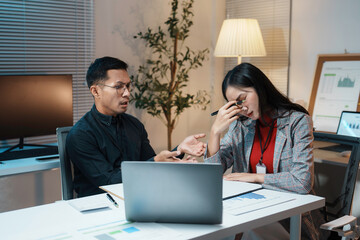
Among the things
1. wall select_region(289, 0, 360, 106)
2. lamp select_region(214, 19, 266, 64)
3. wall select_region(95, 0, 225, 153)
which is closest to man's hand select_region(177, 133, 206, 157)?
lamp select_region(214, 19, 266, 64)

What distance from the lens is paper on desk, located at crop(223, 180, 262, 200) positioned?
179cm

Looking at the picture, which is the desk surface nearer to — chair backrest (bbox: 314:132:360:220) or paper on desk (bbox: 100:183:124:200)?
chair backrest (bbox: 314:132:360:220)

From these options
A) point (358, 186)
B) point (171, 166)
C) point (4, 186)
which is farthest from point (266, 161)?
point (4, 186)

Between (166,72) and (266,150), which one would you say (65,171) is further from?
(166,72)

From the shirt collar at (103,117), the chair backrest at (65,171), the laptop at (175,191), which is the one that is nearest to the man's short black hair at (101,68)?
the shirt collar at (103,117)

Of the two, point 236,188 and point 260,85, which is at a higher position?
point 260,85

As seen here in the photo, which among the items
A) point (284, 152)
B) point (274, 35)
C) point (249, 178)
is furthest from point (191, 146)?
point (274, 35)

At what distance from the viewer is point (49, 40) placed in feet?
11.7

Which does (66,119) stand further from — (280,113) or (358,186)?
(358,186)

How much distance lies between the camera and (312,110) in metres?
3.93

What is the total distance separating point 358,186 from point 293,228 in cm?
44

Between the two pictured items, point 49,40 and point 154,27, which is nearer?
point 49,40

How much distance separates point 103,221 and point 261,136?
3.28ft

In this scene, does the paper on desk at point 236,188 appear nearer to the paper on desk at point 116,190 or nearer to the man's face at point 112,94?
the paper on desk at point 116,190
